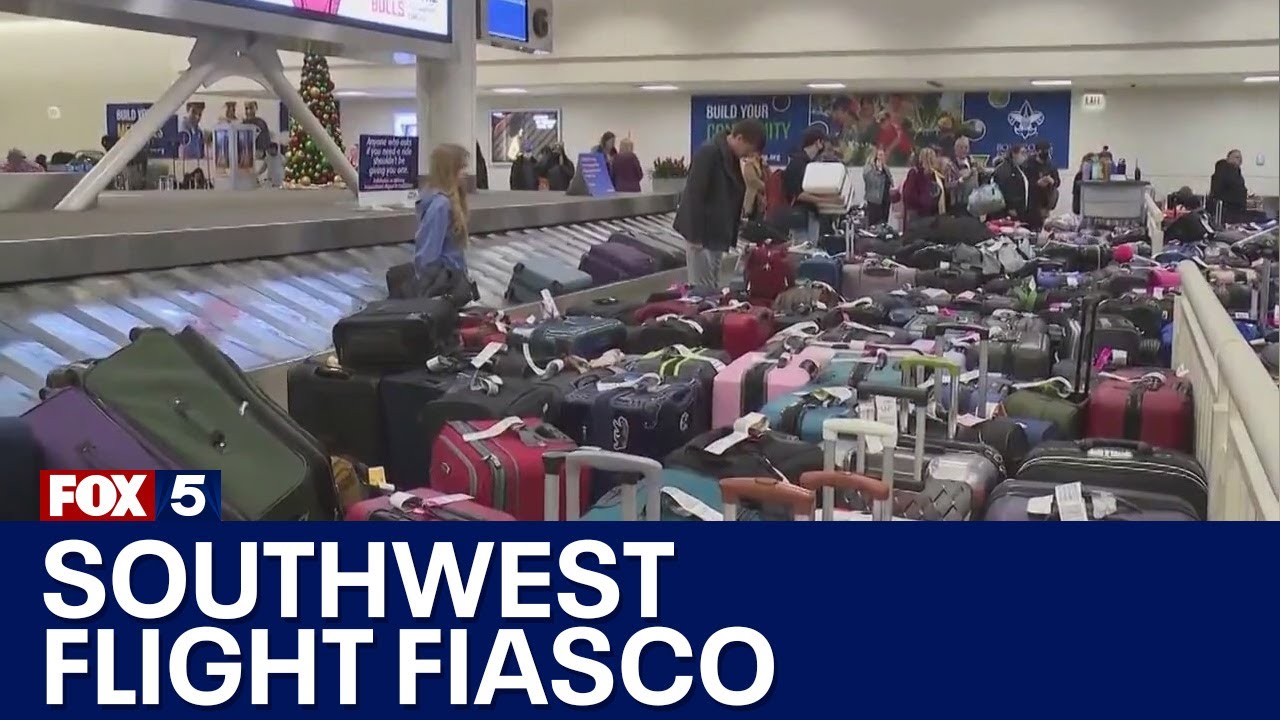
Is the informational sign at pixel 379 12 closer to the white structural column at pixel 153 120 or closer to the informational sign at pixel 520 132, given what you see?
the white structural column at pixel 153 120

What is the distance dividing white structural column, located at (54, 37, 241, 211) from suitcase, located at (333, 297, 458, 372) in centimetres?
341

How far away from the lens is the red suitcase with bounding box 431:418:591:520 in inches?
134

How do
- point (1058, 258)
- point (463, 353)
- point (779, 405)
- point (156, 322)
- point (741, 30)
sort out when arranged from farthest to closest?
1. point (741, 30)
2. point (1058, 258)
3. point (156, 322)
4. point (463, 353)
5. point (779, 405)

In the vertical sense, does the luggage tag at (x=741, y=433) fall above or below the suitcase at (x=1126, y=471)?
above

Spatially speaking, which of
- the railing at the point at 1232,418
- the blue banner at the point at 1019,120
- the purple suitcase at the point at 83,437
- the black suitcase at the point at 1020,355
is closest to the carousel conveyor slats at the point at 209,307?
the purple suitcase at the point at 83,437

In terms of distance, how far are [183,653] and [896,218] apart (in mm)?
14429

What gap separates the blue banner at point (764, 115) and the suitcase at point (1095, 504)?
18.0 meters

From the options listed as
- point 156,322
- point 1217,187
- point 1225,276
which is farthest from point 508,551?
point 1217,187

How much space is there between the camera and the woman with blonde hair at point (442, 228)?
20.9ft

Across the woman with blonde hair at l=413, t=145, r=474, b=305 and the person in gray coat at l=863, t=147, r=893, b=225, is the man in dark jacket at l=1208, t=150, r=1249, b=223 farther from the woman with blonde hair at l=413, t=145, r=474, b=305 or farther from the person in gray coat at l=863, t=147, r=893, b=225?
the woman with blonde hair at l=413, t=145, r=474, b=305

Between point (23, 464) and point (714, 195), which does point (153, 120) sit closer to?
point (714, 195)

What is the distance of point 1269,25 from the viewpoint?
15812 mm

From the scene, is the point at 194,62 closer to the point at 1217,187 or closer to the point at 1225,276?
the point at 1225,276

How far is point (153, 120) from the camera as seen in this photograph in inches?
290
